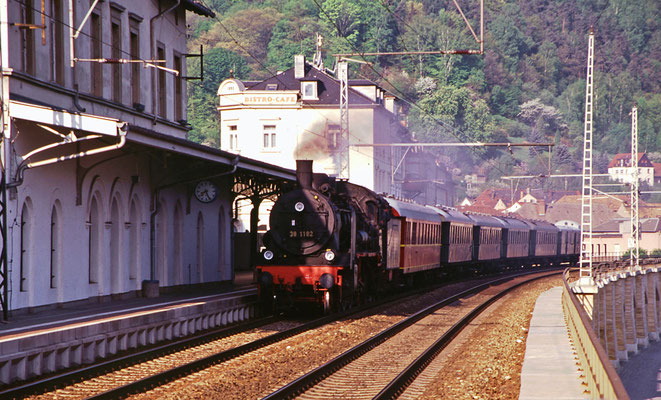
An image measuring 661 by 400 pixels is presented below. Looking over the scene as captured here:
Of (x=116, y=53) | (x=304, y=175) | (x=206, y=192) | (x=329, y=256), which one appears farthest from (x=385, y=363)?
(x=116, y=53)

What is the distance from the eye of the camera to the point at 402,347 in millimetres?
18516

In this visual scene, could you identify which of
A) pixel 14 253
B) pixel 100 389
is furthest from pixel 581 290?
pixel 100 389

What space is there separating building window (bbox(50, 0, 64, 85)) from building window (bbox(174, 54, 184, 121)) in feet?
33.0

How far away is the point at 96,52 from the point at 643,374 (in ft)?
110

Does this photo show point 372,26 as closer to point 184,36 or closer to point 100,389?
point 184,36

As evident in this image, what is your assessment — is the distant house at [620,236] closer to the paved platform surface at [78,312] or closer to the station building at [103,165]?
the station building at [103,165]

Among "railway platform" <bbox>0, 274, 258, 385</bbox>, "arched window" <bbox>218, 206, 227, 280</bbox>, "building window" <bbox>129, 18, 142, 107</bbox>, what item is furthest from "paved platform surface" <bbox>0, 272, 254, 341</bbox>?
"arched window" <bbox>218, 206, 227, 280</bbox>

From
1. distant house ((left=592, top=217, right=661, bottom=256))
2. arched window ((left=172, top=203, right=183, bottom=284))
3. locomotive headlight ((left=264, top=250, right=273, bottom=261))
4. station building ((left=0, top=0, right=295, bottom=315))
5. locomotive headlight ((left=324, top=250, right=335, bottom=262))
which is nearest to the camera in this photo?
station building ((left=0, top=0, right=295, bottom=315))

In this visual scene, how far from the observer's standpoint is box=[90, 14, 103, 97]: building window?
78.1ft

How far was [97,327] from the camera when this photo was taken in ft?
51.2

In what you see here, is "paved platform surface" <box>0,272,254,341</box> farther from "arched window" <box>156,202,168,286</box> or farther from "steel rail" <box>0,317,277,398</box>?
"arched window" <box>156,202,168,286</box>

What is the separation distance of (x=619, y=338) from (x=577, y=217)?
6818 cm

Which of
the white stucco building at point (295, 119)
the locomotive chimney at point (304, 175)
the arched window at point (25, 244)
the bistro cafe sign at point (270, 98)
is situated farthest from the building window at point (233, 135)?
the arched window at point (25, 244)

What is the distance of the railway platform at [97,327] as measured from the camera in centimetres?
1348
